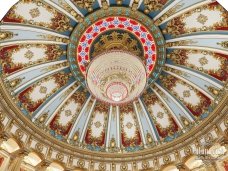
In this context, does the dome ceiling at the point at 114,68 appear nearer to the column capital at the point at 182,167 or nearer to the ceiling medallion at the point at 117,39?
the ceiling medallion at the point at 117,39

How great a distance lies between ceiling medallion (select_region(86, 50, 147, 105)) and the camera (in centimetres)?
1254

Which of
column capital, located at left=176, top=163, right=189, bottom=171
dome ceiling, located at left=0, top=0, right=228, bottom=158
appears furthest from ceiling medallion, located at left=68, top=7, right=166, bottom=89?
column capital, located at left=176, top=163, right=189, bottom=171

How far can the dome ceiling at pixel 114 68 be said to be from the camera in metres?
13.1

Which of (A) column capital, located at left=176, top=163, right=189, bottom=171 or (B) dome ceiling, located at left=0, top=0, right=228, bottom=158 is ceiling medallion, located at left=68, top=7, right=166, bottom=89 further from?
(A) column capital, located at left=176, top=163, right=189, bottom=171

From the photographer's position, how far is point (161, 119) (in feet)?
52.5

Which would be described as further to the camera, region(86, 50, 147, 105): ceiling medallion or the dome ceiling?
the dome ceiling

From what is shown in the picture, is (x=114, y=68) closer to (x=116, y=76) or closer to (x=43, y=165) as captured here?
(x=116, y=76)

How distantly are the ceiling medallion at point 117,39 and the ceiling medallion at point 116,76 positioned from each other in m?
0.09

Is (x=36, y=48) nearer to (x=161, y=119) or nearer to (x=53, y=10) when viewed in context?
(x=53, y=10)

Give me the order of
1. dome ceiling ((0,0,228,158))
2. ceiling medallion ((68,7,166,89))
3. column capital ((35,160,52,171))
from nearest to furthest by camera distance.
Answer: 1. dome ceiling ((0,0,228,158))
2. column capital ((35,160,52,171))
3. ceiling medallion ((68,7,166,89))

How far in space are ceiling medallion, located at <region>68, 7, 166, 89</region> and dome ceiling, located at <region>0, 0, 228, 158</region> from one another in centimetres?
5

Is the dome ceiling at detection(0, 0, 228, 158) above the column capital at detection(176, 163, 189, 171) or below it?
above

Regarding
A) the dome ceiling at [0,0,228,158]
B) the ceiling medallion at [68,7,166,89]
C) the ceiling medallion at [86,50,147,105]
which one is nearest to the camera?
the ceiling medallion at [86,50,147,105]

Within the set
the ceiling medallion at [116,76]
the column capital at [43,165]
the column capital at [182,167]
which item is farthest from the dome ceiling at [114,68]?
the column capital at [182,167]
